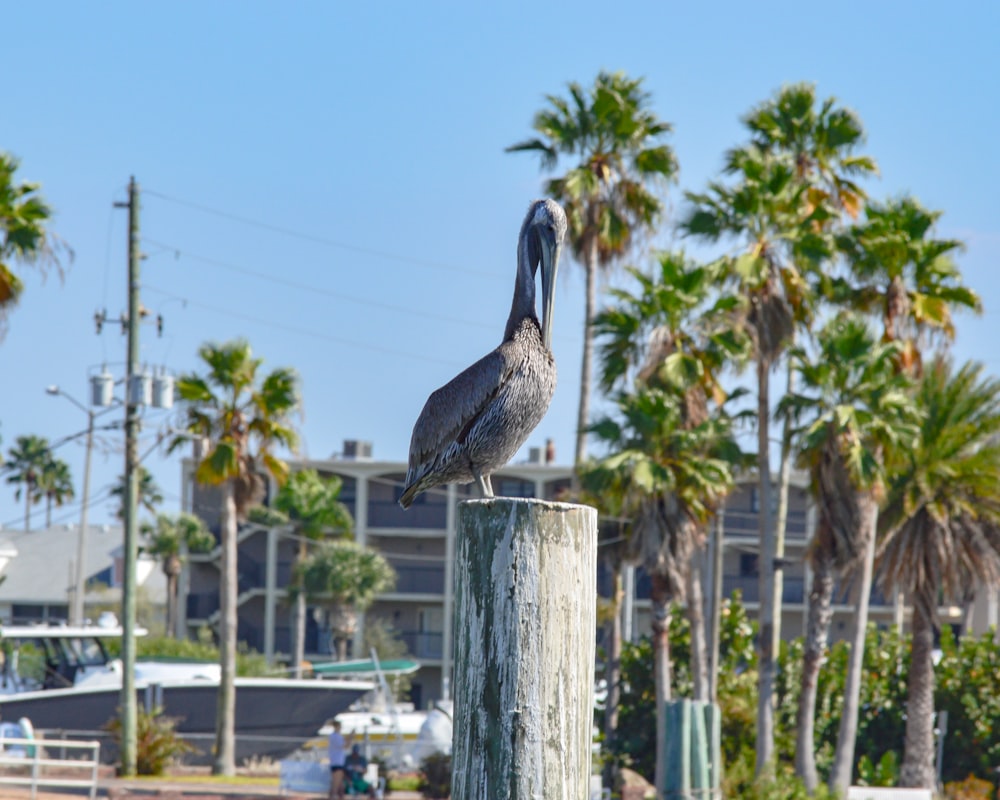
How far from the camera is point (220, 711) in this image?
2862 cm

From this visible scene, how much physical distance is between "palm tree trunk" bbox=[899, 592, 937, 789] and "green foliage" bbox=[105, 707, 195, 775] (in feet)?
42.6

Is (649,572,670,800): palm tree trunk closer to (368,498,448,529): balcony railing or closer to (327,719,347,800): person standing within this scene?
(327,719,347,800): person standing

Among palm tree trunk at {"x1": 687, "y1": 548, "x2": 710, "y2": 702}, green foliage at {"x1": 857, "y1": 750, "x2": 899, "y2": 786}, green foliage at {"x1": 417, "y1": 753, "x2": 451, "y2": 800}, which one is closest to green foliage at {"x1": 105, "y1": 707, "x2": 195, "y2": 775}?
green foliage at {"x1": 417, "y1": 753, "x2": 451, "y2": 800}

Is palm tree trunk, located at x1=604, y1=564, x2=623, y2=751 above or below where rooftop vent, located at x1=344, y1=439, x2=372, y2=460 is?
below

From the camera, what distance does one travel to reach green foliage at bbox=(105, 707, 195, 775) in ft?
88.3

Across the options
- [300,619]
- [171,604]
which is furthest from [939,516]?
[171,604]

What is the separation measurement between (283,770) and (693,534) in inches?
317

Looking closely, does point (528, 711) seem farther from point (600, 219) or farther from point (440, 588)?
point (440, 588)

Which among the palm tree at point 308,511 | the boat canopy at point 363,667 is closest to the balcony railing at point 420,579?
the palm tree at point 308,511

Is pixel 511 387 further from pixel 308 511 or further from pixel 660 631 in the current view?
pixel 308 511

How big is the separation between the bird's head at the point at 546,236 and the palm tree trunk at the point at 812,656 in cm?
2283

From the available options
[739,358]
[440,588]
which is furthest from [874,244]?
[440,588]

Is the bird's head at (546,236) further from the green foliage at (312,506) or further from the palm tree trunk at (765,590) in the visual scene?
the green foliage at (312,506)

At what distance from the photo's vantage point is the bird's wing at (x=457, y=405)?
5301 millimetres
